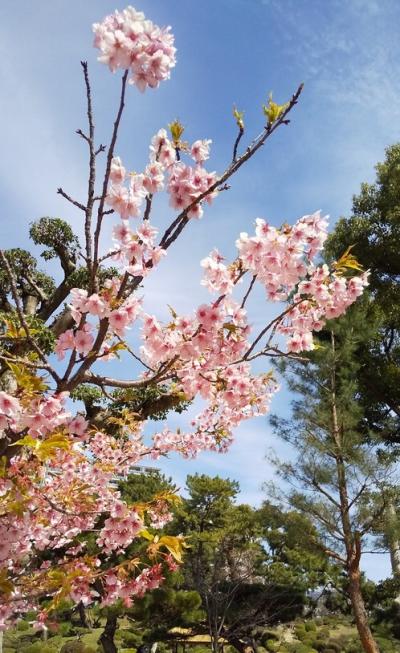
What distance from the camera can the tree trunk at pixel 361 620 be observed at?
10.0m

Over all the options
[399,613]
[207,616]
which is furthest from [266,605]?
[399,613]

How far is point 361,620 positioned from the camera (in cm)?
1028

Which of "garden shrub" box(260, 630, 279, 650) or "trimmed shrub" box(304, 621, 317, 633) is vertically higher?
"trimmed shrub" box(304, 621, 317, 633)

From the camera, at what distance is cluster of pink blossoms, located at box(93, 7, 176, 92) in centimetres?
215

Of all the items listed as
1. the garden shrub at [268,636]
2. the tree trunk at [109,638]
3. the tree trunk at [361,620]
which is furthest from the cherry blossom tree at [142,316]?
the garden shrub at [268,636]

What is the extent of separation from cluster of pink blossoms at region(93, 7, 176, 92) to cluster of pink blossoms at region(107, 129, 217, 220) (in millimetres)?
466

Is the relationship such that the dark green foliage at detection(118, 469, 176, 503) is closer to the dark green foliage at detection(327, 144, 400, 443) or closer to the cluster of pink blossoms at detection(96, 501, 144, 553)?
the dark green foliage at detection(327, 144, 400, 443)

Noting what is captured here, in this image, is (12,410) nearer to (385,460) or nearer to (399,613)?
(385,460)

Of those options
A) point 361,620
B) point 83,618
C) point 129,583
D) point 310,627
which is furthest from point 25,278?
point 83,618

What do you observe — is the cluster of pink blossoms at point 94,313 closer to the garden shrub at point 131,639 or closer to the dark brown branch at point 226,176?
the dark brown branch at point 226,176

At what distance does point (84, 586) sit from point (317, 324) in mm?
2426

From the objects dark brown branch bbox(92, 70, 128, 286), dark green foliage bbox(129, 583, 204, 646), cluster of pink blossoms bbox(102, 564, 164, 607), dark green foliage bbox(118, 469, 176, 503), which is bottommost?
cluster of pink blossoms bbox(102, 564, 164, 607)

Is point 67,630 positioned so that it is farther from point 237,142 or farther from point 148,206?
point 237,142

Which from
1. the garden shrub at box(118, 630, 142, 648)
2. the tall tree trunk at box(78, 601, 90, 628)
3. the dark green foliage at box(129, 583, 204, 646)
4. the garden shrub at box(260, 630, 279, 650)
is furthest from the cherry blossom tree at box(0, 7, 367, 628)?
the tall tree trunk at box(78, 601, 90, 628)
